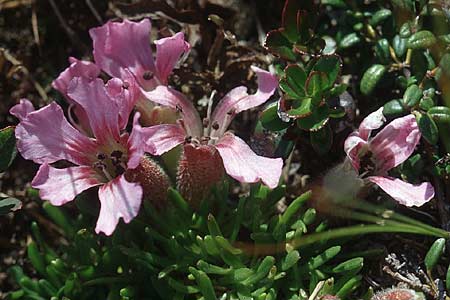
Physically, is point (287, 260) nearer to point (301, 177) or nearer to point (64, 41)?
point (301, 177)

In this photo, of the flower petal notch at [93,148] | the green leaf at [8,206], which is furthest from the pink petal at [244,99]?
the green leaf at [8,206]

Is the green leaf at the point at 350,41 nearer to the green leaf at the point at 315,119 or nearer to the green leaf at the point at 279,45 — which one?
the green leaf at the point at 279,45

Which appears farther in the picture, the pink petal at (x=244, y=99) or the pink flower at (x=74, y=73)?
the pink flower at (x=74, y=73)

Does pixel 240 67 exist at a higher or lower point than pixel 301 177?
higher

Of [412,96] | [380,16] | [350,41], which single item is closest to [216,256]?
[412,96]

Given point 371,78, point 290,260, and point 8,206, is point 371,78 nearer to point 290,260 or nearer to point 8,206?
point 290,260

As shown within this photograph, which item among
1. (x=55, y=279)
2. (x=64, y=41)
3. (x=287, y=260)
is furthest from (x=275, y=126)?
(x=64, y=41)

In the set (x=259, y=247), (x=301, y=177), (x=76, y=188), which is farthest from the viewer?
(x=301, y=177)
